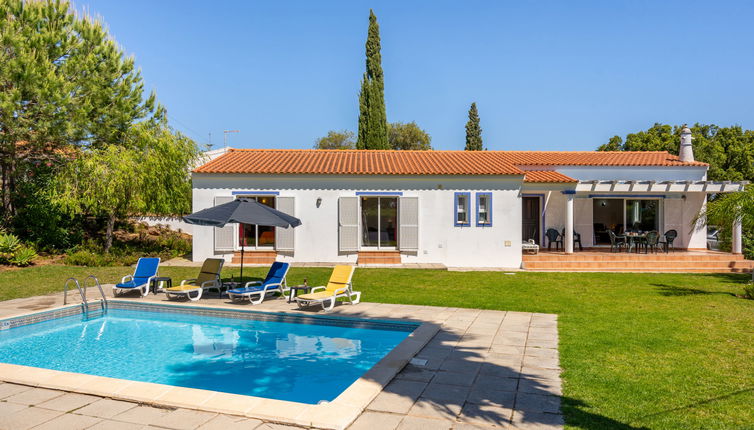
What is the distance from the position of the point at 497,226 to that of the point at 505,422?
47.0 ft

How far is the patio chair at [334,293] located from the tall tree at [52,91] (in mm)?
14121

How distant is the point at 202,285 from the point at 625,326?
9.07 meters

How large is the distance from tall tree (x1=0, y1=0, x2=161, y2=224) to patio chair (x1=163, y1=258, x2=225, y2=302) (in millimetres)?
10912

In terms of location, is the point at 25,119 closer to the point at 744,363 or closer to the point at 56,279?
the point at 56,279

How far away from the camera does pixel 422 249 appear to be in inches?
732

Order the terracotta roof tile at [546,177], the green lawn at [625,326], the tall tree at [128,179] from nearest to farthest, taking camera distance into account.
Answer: the green lawn at [625,326] < the tall tree at [128,179] < the terracotta roof tile at [546,177]

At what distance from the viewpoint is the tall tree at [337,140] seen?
58781mm

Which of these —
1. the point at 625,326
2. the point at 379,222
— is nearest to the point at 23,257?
the point at 379,222

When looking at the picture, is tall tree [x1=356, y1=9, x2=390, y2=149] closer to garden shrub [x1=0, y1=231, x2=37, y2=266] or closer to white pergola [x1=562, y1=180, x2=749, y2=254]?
white pergola [x1=562, y1=180, x2=749, y2=254]

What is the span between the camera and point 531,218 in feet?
69.6

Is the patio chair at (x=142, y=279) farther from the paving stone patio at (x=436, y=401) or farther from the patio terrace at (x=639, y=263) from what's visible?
the patio terrace at (x=639, y=263)

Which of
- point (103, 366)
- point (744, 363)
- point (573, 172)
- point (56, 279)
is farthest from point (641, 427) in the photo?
point (573, 172)

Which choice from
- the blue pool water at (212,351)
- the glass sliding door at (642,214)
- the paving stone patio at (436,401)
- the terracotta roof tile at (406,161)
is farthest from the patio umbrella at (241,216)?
the glass sliding door at (642,214)

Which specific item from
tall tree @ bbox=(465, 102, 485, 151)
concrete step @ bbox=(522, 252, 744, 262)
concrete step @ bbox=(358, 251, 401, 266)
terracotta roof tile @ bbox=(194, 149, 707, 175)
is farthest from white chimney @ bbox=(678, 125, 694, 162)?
tall tree @ bbox=(465, 102, 485, 151)
